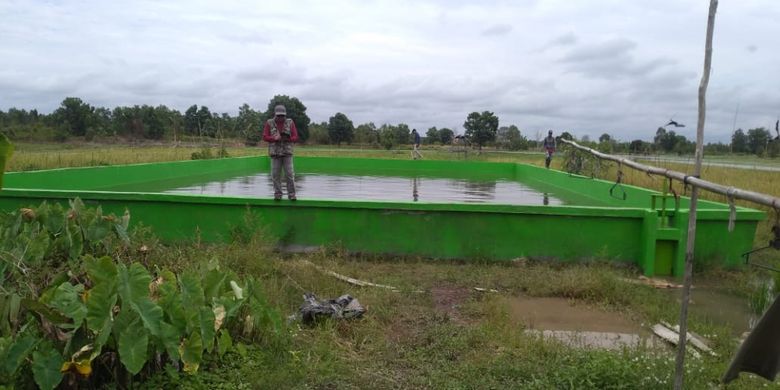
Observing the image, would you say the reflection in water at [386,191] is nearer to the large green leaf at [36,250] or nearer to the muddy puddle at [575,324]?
the muddy puddle at [575,324]

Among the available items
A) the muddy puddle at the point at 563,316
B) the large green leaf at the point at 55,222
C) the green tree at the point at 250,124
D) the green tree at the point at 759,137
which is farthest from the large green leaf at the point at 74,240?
the green tree at the point at 250,124

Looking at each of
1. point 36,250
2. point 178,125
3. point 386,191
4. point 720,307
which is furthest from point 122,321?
point 178,125

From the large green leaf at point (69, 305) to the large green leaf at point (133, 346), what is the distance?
0.71 ft

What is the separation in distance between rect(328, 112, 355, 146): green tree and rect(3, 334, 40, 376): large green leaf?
50.0m

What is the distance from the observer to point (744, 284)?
6387mm

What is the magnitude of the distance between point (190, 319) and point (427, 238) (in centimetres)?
433

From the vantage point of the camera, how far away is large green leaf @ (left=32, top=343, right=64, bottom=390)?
2.78 metres

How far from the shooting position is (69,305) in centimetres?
292

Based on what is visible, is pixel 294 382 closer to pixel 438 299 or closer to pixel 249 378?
pixel 249 378

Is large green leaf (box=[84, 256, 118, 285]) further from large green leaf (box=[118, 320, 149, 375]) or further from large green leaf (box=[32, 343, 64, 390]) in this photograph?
large green leaf (box=[32, 343, 64, 390])

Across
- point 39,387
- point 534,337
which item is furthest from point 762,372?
point 39,387

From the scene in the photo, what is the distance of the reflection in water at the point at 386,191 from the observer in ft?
40.7

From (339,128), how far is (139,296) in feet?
164

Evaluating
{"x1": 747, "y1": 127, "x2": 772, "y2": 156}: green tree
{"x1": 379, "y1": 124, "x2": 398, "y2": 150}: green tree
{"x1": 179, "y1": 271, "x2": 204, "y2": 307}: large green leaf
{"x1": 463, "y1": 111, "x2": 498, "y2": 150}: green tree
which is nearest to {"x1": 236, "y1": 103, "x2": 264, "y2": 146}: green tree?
{"x1": 379, "y1": 124, "x2": 398, "y2": 150}: green tree
